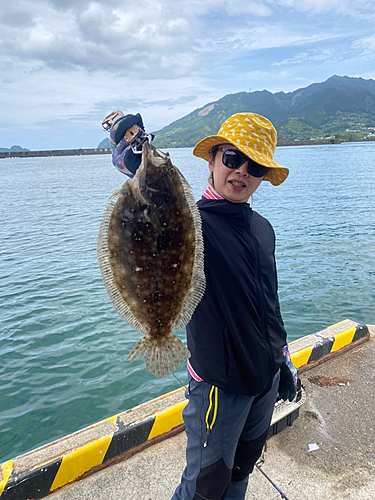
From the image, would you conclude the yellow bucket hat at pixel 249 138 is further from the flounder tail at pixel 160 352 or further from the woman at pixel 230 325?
the flounder tail at pixel 160 352

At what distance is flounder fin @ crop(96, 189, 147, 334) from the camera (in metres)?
1.72

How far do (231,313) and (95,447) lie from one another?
218 centimetres

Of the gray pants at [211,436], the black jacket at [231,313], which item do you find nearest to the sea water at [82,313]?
the gray pants at [211,436]

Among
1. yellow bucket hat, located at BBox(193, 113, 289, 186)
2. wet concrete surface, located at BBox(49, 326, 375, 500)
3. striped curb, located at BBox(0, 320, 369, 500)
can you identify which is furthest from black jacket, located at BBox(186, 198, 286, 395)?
striped curb, located at BBox(0, 320, 369, 500)

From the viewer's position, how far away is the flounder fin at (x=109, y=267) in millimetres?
1718

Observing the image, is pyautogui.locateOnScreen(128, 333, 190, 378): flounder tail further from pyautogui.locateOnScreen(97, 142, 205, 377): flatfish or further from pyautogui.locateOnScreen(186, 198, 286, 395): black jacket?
pyautogui.locateOnScreen(186, 198, 286, 395): black jacket

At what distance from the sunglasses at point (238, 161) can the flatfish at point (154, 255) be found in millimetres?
590

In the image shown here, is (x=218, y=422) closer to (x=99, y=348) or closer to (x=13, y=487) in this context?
(x=13, y=487)

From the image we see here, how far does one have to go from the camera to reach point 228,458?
84.4 inches

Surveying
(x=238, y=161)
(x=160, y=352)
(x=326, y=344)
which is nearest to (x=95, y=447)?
(x=160, y=352)

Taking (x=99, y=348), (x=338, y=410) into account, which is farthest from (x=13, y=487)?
(x=99, y=348)

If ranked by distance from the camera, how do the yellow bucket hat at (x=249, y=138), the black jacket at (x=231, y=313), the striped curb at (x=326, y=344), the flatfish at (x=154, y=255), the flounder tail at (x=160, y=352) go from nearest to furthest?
1. the flatfish at (x=154, y=255)
2. the flounder tail at (x=160, y=352)
3. the black jacket at (x=231, y=313)
4. the yellow bucket hat at (x=249, y=138)
5. the striped curb at (x=326, y=344)

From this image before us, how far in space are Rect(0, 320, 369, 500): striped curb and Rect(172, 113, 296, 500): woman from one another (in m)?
1.24

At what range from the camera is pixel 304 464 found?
130 inches
